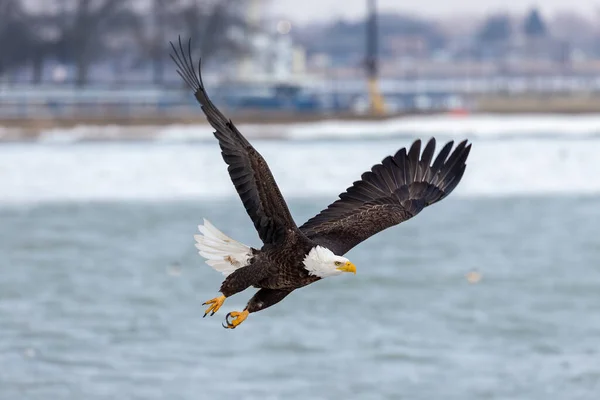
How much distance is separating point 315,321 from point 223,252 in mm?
4016

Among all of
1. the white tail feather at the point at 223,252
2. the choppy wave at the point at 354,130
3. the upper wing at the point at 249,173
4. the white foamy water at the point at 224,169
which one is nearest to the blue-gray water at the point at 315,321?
the white tail feather at the point at 223,252

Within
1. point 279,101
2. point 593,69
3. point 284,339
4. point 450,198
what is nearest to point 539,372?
point 284,339

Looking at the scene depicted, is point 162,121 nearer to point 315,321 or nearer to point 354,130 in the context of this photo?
point 354,130

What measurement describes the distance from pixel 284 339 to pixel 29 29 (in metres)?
47.2

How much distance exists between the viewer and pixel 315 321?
37.1ft

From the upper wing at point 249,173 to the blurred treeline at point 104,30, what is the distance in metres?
44.4

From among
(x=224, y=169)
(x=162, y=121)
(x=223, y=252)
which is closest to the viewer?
(x=223, y=252)

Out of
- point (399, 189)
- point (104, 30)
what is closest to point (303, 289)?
point (399, 189)

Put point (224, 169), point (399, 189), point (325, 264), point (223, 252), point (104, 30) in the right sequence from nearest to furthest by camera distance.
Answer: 1. point (325, 264)
2. point (223, 252)
3. point (399, 189)
4. point (224, 169)
5. point (104, 30)

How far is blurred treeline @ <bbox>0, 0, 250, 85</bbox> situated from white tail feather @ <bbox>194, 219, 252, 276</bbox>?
4410 centimetres

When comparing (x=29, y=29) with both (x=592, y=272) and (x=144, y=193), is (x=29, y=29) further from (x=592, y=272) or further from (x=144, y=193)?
(x=592, y=272)

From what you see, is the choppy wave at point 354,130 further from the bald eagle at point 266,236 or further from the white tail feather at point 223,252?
the white tail feather at point 223,252

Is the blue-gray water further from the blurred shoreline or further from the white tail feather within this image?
the blurred shoreline

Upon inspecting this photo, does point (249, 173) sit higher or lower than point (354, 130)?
higher
